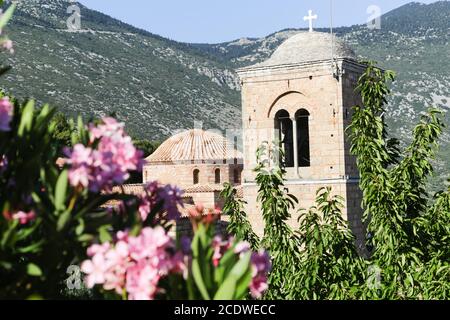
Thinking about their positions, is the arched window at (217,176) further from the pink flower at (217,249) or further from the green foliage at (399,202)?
the pink flower at (217,249)

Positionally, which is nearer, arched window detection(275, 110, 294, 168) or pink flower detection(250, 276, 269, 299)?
pink flower detection(250, 276, 269, 299)

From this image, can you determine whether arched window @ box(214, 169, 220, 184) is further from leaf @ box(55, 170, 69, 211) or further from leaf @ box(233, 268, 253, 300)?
leaf @ box(233, 268, 253, 300)

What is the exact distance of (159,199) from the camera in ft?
9.79

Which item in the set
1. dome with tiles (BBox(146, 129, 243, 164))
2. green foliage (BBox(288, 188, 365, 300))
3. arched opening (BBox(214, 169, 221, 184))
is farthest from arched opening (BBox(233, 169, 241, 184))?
green foliage (BBox(288, 188, 365, 300))

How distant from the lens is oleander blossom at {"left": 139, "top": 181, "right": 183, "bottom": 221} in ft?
9.61

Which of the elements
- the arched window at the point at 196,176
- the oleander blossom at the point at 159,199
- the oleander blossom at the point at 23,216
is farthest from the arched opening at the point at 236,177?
the oleander blossom at the point at 23,216

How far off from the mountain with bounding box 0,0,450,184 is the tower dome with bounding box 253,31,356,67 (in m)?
32.9

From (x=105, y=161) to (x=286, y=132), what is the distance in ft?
49.2

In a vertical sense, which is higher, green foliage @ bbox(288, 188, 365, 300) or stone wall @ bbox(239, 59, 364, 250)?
stone wall @ bbox(239, 59, 364, 250)

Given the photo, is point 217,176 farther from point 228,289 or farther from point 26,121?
point 228,289

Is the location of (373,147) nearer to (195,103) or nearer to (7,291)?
(7,291)

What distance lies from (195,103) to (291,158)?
53728 mm

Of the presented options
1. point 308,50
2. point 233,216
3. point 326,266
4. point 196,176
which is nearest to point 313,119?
point 308,50
